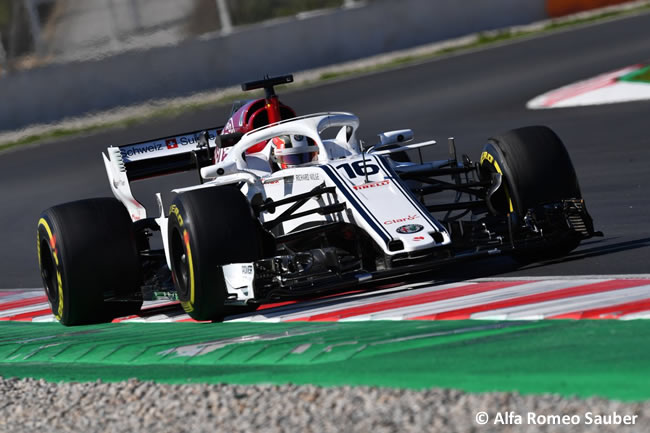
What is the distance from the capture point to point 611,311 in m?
5.53

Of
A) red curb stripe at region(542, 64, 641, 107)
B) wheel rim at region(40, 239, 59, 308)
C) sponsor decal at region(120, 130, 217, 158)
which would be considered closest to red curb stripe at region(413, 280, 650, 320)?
wheel rim at region(40, 239, 59, 308)

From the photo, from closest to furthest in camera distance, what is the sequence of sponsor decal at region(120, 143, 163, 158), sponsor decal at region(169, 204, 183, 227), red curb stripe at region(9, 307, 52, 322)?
sponsor decal at region(169, 204, 183, 227) → red curb stripe at region(9, 307, 52, 322) → sponsor decal at region(120, 143, 163, 158)

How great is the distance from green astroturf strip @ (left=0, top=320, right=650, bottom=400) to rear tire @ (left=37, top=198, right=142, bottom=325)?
1.70 feet

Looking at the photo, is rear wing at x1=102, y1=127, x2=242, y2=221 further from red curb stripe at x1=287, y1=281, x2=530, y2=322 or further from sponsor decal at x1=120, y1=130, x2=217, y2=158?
red curb stripe at x1=287, y1=281, x2=530, y2=322

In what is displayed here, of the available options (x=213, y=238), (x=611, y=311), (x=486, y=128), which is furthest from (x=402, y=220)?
(x=486, y=128)

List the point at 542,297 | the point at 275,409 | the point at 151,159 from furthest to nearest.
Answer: the point at 151,159
the point at 542,297
the point at 275,409

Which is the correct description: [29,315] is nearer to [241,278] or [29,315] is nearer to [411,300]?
[241,278]

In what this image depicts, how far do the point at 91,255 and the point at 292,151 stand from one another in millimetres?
1565

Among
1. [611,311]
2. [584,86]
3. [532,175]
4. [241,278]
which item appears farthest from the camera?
[584,86]

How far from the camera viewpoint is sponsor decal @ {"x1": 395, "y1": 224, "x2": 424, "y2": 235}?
6746mm

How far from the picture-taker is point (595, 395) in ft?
13.9

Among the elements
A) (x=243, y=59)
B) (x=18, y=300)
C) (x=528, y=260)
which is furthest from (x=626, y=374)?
(x=243, y=59)

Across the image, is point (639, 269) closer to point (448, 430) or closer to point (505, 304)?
point (505, 304)

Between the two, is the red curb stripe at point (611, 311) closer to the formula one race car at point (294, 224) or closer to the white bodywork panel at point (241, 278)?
the formula one race car at point (294, 224)
